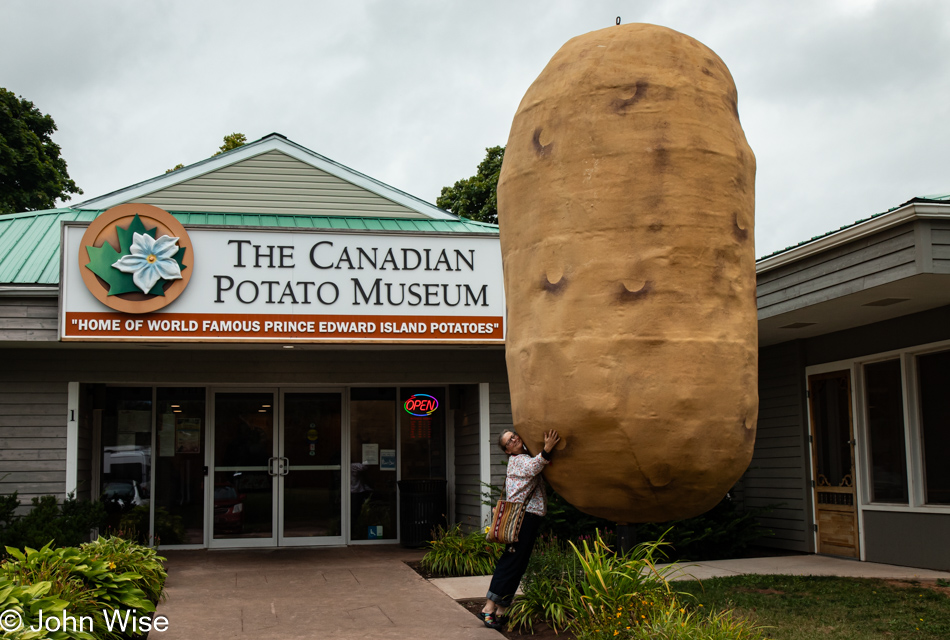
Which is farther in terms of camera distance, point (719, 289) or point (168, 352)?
point (168, 352)

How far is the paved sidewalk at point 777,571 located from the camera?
914 centimetres

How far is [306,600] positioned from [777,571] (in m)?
5.19

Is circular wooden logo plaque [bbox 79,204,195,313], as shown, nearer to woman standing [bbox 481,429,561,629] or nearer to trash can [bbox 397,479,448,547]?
trash can [bbox 397,479,448,547]

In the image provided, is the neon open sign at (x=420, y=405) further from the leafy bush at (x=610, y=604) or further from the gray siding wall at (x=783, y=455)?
the leafy bush at (x=610, y=604)

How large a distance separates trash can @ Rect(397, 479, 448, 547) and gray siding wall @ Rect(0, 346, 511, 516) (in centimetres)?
62

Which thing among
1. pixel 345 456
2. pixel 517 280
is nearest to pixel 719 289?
pixel 517 280

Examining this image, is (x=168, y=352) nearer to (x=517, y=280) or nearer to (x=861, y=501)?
(x=861, y=501)

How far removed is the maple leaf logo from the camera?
404 inches

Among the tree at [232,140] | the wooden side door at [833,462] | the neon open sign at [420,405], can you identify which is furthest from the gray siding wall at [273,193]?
the tree at [232,140]

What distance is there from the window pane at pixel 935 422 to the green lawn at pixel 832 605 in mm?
1478

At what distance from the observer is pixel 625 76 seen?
289cm

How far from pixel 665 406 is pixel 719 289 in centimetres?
43

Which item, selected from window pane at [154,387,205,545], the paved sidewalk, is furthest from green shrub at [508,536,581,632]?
window pane at [154,387,205,545]

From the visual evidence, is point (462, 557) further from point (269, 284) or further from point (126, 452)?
point (126, 452)
